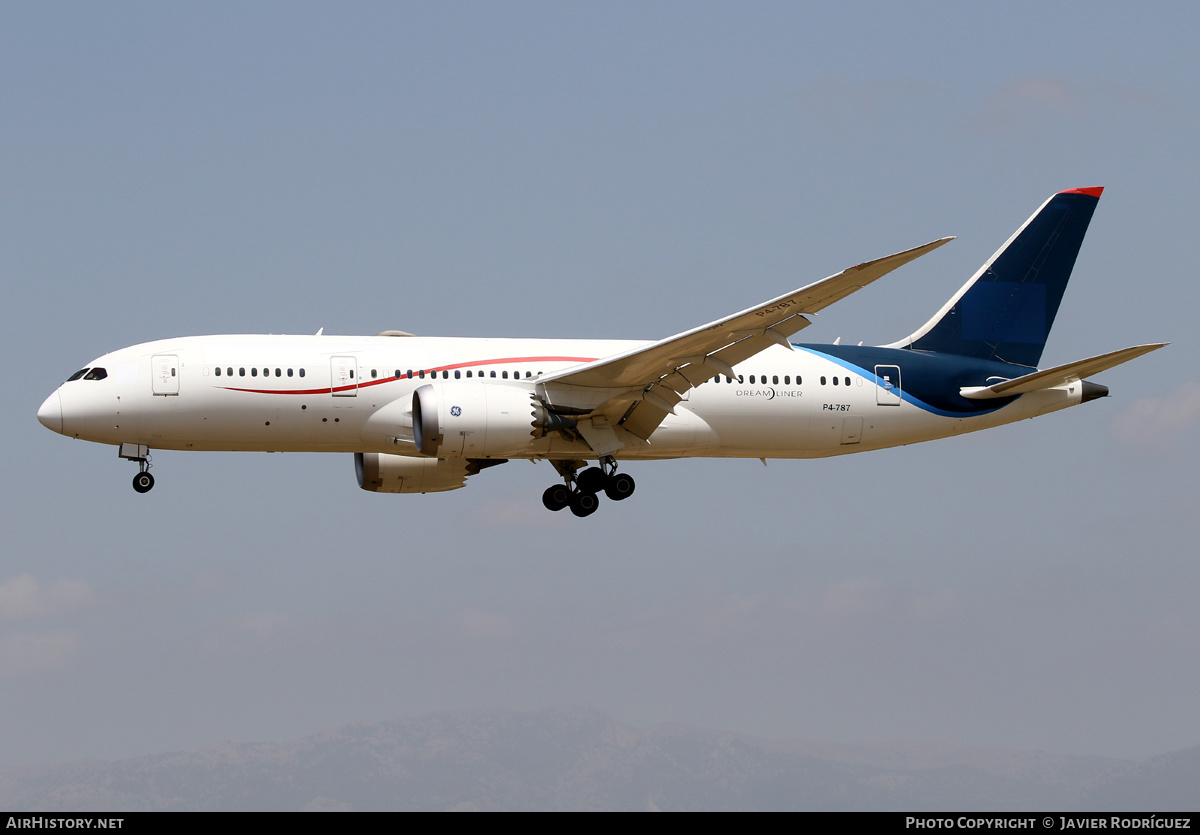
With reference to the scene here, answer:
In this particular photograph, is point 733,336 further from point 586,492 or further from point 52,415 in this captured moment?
point 52,415

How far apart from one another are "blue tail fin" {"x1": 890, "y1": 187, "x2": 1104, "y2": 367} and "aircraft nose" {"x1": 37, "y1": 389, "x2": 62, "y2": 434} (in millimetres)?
20815

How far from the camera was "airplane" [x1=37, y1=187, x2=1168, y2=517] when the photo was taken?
1201 inches

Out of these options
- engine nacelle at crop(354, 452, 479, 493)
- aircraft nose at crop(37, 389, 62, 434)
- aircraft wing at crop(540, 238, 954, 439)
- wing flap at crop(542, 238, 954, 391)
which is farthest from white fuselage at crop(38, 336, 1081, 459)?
engine nacelle at crop(354, 452, 479, 493)

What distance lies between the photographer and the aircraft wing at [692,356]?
89.6 feet

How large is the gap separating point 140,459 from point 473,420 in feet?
26.0

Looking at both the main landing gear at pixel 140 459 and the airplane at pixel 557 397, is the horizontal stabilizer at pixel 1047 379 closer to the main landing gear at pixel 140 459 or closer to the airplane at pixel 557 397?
the airplane at pixel 557 397

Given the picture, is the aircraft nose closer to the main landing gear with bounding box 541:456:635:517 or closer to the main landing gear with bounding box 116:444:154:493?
the main landing gear with bounding box 116:444:154:493

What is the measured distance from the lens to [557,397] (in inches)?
1235

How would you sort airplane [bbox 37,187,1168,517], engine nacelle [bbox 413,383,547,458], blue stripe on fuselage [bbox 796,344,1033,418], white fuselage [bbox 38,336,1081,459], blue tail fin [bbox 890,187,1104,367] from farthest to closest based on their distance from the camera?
blue tail fin [bbox 890,187,1104,367], blue stripe on fuselage [bbox 796,344,1033,418], white fuselage [bbox 38,336,1081,459], airplane [bbox 37,187,1168,517], engine nacelle [bbox 413,383,547,458]

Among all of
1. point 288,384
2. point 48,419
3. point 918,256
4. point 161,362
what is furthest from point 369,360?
point 918,256

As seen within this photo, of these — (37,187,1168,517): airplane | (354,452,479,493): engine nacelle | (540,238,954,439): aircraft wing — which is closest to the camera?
(540,238,954,439): aircraft wing

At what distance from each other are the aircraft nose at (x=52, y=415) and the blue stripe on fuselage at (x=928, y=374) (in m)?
17.7
